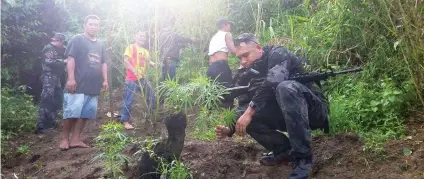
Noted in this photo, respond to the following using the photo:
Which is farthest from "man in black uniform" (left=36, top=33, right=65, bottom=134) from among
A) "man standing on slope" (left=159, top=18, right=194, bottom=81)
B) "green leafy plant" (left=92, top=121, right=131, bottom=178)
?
"green leafy plant" (left=92, top=121, right=131, bottom=178)

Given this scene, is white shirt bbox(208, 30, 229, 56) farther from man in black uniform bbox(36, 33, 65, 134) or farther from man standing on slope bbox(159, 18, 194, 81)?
man in black uniform bbox(36, 33, 65, 134)

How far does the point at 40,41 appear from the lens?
9.50 metres

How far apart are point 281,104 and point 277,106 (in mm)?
369

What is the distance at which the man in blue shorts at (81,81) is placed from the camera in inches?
198

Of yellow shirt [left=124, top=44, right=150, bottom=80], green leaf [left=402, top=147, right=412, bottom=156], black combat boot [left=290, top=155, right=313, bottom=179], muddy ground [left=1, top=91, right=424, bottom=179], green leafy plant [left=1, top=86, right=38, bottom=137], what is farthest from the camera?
green leafy plant [left=1, top=86, right=38, bottom=137]

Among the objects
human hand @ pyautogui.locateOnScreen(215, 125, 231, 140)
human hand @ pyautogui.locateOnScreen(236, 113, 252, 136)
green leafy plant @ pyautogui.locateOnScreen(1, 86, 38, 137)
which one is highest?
human hand @ pyautogui.locateOnScreen(236, 113, 252, 136)

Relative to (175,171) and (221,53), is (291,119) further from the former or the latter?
(221,53)

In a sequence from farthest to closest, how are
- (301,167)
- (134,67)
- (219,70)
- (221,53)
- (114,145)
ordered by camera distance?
(221,53), (219,70), (134,67), (114,145), (301,167)

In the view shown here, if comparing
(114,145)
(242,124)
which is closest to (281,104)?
(242,124)

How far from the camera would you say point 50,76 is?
6.96 m

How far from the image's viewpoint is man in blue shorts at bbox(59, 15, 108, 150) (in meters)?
5.04

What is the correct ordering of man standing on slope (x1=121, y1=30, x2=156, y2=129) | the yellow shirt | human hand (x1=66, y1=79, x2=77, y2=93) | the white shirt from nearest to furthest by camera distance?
human hand (x1=66, y1=79, x2=77, y2=93) < man standing on slope (x1=121, y1=30, x2=156, y2=129) < the yellow shirt < the white shirt

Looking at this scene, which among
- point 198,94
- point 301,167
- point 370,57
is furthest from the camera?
point 370,57

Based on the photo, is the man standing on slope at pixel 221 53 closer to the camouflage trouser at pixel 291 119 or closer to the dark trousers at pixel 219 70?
the dark trousers at pixel 219 70
